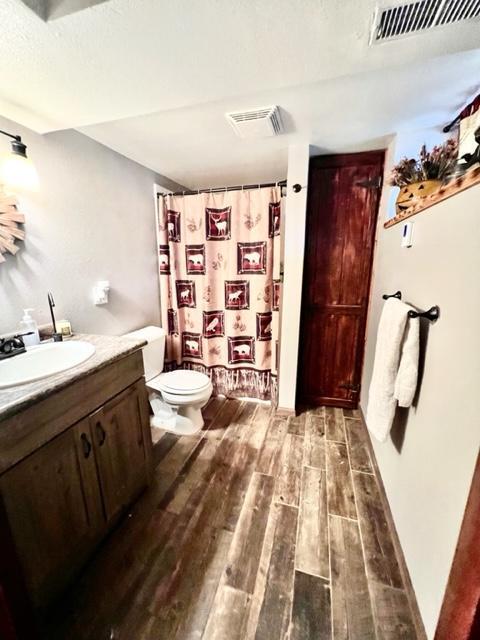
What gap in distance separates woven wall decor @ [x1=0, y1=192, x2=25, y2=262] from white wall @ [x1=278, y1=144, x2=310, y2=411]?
5.23ft

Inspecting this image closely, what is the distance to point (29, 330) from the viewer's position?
126 cm

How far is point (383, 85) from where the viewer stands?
3.91ft

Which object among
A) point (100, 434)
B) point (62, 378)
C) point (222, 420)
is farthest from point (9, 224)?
point (222, 420)

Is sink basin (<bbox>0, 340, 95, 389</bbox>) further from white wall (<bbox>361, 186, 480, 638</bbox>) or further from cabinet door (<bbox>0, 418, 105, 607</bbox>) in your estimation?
white wall (<bbox>361, 186, 480, 638</bbox>)

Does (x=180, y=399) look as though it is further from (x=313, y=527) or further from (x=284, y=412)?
(x=313, y=527)

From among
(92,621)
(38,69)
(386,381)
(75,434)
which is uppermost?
(38,69)

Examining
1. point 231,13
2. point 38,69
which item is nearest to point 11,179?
point 38,69

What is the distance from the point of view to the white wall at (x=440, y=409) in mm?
731

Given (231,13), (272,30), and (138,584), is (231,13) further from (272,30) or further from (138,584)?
(138,584)

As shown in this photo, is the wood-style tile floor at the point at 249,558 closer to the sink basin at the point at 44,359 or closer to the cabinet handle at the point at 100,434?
the cabinet handle at the point at 100,434

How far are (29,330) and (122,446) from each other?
2.42ft

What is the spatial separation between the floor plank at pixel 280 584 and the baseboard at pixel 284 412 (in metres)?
0.86

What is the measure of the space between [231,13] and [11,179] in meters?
1.12

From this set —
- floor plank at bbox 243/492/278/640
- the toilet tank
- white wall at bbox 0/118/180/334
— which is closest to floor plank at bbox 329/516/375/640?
floor plank at bbox 243/492/278/640
